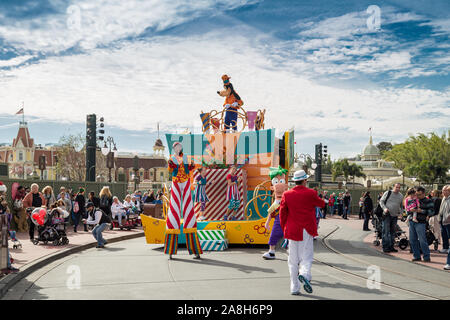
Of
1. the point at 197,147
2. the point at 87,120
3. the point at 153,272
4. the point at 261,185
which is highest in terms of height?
the point at 87,120

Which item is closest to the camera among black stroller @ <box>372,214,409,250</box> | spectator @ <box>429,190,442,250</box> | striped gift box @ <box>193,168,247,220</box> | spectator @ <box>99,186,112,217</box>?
black stroller @ <box>372,214,409,250</box>

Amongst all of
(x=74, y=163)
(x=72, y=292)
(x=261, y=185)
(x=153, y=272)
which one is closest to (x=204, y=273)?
(x=153, y=272)

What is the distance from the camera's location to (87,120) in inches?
909

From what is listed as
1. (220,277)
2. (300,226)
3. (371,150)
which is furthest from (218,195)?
(371,150)

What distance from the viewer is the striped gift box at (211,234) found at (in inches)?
496

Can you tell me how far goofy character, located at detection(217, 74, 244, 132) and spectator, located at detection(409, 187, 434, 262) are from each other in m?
6.55

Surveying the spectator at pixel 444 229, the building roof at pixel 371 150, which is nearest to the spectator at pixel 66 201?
the spectator at pixel 444 229

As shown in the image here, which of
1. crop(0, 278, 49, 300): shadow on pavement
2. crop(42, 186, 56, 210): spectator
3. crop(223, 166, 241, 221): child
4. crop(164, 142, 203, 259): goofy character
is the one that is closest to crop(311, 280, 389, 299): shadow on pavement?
crop(164, 142, 203, 259): goofy character

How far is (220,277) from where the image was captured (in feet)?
28.3

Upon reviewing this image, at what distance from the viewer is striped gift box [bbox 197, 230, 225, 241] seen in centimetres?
1261

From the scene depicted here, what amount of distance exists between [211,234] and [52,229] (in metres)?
4.24

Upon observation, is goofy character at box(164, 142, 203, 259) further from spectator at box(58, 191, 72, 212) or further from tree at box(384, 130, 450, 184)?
tree at box(384, 130, 450, 184)
